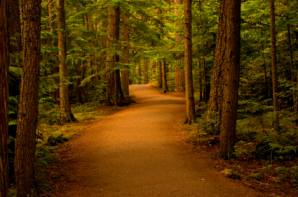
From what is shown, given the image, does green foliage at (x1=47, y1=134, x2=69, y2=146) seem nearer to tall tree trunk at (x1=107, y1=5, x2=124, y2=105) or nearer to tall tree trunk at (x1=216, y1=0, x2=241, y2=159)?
tall tree trunk at (x1=216, y1=0, x2=241, y2=159)

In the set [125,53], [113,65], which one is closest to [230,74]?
[113,65]

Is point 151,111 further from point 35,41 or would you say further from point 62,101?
point 35,41

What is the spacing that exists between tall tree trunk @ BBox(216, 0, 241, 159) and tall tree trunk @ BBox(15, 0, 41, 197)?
203 inches

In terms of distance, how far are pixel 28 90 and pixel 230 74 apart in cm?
538

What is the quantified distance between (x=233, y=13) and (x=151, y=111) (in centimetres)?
1198

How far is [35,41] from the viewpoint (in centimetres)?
704

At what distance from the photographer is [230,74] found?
10258 mm

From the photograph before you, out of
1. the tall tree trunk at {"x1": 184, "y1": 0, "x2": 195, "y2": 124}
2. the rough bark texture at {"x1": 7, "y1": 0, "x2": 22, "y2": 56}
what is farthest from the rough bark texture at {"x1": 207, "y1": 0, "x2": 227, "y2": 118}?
the rough bark texture at {"x1": 7, "y1": 0, "x2": 22, "y2": 56}

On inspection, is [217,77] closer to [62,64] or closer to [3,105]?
[62,64]

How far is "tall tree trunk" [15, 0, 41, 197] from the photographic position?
6.97 m

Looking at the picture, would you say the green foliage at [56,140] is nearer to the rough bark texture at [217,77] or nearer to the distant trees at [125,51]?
the rough bark texture at [217,77]

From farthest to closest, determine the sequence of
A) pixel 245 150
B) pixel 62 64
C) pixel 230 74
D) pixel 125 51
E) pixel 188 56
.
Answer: pixel 125 51 < pixel 62 64 < pixel 188 56 < pixel 245 150 < pixel 230 74

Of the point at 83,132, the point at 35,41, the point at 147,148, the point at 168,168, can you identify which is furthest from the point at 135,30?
the point at 35,41

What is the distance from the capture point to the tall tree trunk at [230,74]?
Answer: 1018cm
